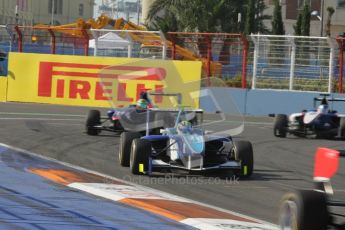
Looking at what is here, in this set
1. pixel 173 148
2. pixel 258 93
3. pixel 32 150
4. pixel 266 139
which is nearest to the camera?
pixel 173 148

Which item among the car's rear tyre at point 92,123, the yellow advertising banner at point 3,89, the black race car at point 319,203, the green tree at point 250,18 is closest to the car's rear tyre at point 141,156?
the black race car at point 319,203

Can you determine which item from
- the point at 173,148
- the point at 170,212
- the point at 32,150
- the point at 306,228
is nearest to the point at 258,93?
the point at 32,150

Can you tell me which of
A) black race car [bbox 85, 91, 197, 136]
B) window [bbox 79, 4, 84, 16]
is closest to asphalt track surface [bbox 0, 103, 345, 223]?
black race car [bbox 85, 91, 197, 136]

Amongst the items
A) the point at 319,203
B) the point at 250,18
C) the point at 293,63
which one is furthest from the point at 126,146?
the point at 250,18

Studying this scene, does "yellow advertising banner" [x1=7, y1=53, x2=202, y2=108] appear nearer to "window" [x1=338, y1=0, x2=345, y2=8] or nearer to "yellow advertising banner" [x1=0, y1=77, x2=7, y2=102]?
"yellow advertising banner" [x1=0, y1=77, x2=7, y2=102]

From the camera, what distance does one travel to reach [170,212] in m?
8.44

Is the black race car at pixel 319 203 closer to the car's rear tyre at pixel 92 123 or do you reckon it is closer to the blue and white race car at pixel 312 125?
the car's rear tyre at pixel 92 123

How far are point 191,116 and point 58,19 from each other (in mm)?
89355

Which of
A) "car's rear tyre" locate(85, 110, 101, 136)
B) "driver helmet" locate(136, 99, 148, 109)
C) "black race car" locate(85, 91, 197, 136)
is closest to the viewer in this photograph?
"black race car" locate(85, 91, 197, 136)

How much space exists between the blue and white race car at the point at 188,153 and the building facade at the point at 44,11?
73.1 metres

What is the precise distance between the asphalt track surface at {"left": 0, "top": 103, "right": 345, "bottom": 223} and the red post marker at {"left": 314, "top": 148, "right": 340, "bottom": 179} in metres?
2.35

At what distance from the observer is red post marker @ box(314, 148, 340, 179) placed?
6.05 meters

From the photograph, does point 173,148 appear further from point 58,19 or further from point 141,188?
point 58,19

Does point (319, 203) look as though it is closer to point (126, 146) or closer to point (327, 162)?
point (327, 162)
